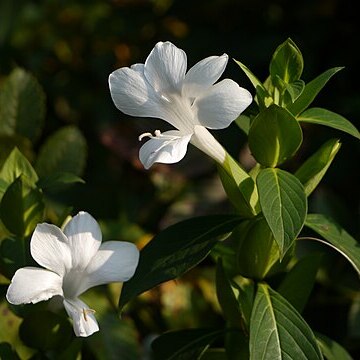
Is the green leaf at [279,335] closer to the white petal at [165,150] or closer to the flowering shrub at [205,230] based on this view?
Result: the flowering shrub at [205,230]

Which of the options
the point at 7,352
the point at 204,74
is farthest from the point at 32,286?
the point at 204,74

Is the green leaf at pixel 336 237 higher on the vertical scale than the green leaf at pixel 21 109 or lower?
higher

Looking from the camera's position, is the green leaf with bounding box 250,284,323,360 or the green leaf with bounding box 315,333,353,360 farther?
the green leaf with bounding box 315,333,353,360

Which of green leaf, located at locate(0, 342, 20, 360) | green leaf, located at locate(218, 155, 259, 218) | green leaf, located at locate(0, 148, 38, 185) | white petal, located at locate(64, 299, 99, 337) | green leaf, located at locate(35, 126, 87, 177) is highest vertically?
green leaf, located at locate(218, 155, 259, 218)

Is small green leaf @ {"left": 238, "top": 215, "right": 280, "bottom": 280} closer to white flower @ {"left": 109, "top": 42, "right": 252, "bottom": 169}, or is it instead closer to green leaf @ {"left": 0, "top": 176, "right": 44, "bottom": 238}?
white flower @ {"left": 109, "top": 42, "right": 252, "bottom": 169}

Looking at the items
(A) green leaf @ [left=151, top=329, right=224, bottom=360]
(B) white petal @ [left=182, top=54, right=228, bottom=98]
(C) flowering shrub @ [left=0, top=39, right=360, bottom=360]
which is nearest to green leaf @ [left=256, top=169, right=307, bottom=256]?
(C) flowering shrub @ [left=0, top=39, right=360, bottom=360]

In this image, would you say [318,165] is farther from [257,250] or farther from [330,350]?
[330,350]

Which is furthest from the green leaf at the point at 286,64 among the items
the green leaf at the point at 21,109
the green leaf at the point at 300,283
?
the green leaf at the point at 21,109
